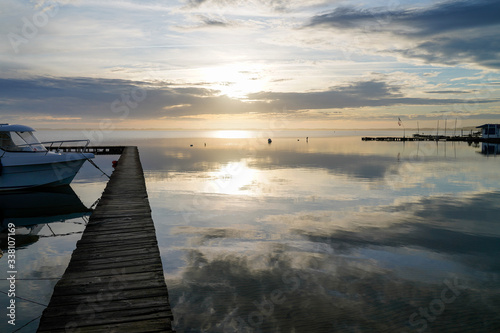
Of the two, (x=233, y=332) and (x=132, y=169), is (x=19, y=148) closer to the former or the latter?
(x=132, y=169)

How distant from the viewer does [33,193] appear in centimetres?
2081

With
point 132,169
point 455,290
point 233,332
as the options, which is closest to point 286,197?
point 132,169

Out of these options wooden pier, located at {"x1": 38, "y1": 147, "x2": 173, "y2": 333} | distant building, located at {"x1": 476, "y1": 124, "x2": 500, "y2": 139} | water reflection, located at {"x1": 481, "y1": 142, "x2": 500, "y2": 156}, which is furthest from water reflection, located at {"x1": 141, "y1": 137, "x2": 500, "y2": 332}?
distant building, located at {"x1": 476, "y1": 124, "x2": 500, "y2": 139}

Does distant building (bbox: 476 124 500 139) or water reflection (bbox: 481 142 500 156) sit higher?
distant building (bbox: 476 124 500 139)

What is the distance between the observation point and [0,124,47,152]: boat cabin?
19.5 meters

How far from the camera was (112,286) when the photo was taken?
19.8 ft

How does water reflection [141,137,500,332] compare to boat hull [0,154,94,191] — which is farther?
boat hull [0,154,94,191]

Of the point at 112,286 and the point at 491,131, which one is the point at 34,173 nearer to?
the point at 112,286

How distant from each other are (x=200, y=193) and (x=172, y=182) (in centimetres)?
580

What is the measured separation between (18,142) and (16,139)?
20 cm

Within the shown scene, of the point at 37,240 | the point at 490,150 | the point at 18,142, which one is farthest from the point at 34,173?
the point at 490,150

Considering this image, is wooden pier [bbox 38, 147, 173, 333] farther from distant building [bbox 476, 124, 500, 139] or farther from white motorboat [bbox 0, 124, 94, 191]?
distant building [bbox 476, 124, 500, 139]

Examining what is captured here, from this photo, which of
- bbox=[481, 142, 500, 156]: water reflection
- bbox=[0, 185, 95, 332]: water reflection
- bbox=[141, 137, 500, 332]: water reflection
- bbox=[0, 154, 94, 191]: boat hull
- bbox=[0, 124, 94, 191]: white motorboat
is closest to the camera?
bbox=[141, 137, 500, 332]: water reflection

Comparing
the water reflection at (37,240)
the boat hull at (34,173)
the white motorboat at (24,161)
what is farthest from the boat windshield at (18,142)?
the water reflection at (37,240)
